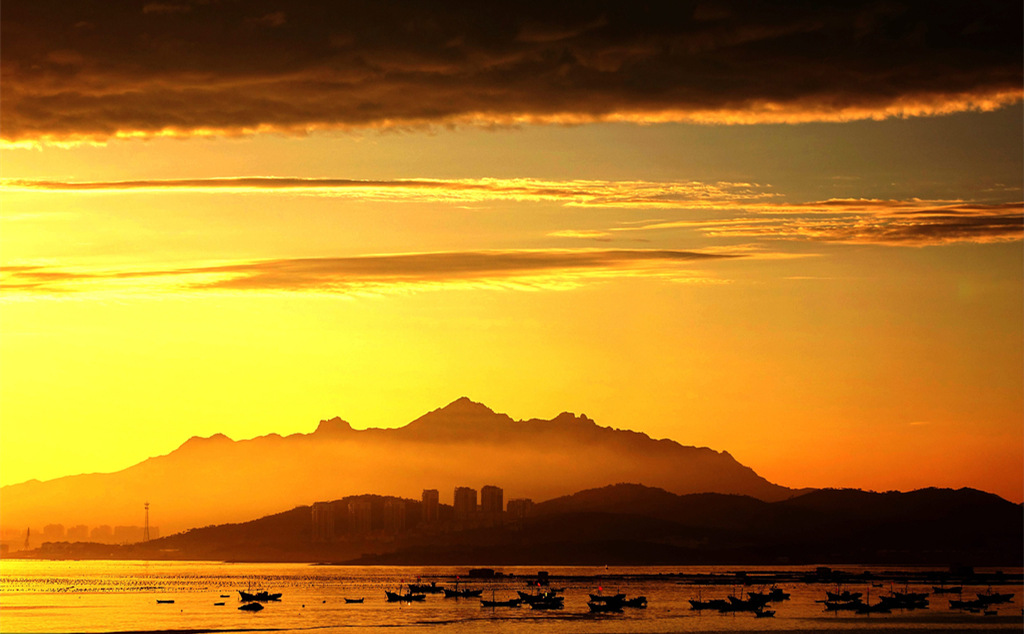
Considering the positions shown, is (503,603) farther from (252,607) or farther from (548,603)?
(252,607)

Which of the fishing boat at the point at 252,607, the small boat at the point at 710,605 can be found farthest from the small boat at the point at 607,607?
the fishing boat at the point at 252,607

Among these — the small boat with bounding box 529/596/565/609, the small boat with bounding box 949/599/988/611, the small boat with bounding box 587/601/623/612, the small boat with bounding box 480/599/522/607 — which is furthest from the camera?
the small boat with bounding box 480/599/522/607

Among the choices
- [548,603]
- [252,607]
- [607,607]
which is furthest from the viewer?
[548,603]

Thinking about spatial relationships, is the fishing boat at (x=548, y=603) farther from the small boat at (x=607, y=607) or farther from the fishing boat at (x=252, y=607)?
the fishing boat at (x=252, y=607)

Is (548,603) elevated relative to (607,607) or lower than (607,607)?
elevated

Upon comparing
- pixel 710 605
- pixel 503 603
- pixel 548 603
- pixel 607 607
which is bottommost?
pixel 607 607

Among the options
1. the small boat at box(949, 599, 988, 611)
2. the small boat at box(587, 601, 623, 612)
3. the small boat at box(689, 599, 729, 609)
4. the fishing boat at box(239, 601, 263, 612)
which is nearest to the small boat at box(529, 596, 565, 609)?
the small boat at box(587, 601, 623, 612)

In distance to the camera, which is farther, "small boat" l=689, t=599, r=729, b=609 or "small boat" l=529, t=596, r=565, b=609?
"small boat" l=689, t=599, r=729, b=609

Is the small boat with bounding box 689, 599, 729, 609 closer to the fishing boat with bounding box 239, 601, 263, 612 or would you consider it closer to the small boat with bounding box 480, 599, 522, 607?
the small boat with bounding box 480, 599, 522, 607

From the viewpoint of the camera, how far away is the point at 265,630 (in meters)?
144

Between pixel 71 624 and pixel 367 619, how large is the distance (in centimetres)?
A: 3704

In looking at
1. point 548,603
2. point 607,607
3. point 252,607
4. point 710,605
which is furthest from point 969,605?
point 252,607

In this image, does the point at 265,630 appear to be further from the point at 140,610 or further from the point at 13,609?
the point at 13,609

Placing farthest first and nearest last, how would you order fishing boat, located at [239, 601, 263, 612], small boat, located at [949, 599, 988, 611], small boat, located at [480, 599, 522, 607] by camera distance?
1. small boat, located at [480, 599, 522, 607]
2. small boat, located at [949, 599, 988, 611]
3. fishing boat, located at [239, 601, 263, 612]
